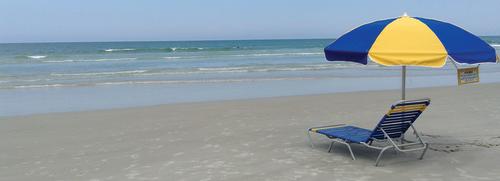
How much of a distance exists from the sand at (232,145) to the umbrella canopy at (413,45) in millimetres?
1190

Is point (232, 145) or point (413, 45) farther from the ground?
point (413, 45)

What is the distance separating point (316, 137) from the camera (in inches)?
292

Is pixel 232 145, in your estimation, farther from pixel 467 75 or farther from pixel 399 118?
pixel 467 75

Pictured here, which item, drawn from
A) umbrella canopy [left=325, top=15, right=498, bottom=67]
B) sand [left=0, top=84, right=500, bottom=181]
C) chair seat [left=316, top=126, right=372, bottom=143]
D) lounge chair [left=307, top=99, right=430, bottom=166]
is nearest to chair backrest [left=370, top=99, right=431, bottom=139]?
lounge chair [left=307, top=99, right=430, bottom=166]

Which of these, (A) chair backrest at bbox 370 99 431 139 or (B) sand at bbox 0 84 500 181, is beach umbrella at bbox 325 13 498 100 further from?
(B) sand at bbox 0 84 500 181

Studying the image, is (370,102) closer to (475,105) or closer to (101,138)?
(475,105)

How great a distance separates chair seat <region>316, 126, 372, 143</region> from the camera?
5.98 metres

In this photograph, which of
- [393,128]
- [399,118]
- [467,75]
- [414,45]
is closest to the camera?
[414,45]

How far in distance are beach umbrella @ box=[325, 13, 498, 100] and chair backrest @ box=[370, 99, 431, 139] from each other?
1.97 ft

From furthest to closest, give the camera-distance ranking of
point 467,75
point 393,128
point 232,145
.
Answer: point 232,145, point 393,128, point 467,75

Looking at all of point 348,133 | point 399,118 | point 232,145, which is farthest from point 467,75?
point 232,145

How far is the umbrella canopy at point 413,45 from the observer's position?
17.0ft

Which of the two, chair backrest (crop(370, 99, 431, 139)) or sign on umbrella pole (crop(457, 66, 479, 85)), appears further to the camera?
chair backrest (crop(370, 99, 431, 139))

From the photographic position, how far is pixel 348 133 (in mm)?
6344
